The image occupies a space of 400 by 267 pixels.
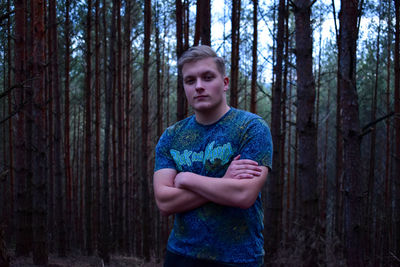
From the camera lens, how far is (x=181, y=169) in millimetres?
1941

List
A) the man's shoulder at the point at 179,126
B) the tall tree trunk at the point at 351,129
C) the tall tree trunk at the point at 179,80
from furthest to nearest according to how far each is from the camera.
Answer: the tall tree trunk at the point at 179,80
the tall tree trunk at the point at 351,129
the man's shoulder at the point at 179,126

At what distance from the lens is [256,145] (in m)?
1.79

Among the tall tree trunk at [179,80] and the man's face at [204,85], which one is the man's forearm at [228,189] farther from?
the tall tree trunk at [179,80]

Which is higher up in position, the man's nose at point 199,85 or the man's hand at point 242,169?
the man's nose at point 199,85

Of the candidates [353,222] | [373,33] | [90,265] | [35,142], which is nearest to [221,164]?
[353,222]

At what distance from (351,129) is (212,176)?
5.74 feet

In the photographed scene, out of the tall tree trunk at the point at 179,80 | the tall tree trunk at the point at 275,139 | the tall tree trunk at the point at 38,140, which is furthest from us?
the tall tree trunk at the point at 275,139

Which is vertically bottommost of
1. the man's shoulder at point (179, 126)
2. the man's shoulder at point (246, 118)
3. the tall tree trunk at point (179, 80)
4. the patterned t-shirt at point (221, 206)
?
the patterned t-shirt at point (221, 206)

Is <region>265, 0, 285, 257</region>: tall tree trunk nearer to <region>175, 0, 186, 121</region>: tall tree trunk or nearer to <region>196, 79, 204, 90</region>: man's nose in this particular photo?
<region>175, 0, 186, 121</region>: tall tree trunk

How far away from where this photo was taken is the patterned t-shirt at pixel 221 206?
1.71 m

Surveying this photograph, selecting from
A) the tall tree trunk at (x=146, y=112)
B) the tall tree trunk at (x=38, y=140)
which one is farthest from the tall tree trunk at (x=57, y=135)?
the tall tree trunk at (x=38, y=140)

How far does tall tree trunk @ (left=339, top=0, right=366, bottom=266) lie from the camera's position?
3.02 meters

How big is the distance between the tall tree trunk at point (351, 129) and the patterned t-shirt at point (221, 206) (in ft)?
4.98

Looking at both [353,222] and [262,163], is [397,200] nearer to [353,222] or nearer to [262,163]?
[353,222]
